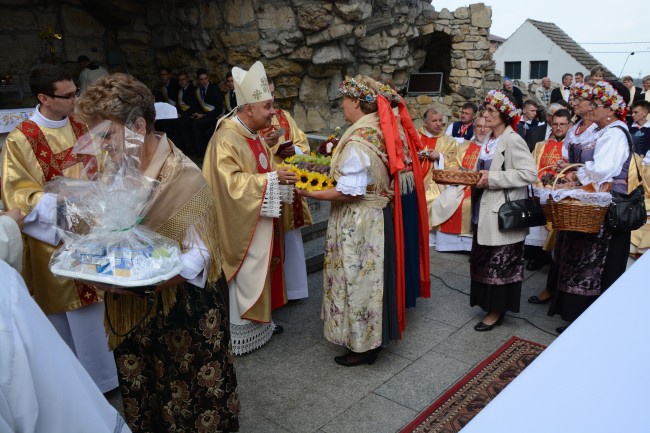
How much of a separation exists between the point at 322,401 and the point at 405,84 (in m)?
11.3

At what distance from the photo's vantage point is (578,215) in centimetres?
381

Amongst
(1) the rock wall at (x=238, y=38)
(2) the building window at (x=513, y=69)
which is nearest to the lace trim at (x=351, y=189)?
(1) the rock wall at (x=238, y=38)

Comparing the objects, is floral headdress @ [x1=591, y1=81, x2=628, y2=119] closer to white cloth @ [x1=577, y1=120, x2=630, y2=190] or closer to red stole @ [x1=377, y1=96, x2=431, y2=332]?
white cloth @ [x1=577, y1=120, x2=630, y2=190]

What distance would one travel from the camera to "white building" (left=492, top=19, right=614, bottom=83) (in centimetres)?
2258

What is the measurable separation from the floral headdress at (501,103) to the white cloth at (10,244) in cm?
332

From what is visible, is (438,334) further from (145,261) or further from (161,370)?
(145,261)

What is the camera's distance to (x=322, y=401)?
3.45m

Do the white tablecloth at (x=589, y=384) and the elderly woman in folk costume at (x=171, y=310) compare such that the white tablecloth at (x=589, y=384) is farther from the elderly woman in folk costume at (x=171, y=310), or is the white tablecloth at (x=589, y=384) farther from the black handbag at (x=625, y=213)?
the black handbag at (x=625, y=213)

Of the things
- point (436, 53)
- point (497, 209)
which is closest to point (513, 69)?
point (436, 53)

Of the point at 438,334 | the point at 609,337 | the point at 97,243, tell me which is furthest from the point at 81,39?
the point at 609,337

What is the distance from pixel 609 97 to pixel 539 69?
76.9ft

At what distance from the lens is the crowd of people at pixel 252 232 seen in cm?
232

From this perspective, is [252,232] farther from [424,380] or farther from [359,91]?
[424,380]

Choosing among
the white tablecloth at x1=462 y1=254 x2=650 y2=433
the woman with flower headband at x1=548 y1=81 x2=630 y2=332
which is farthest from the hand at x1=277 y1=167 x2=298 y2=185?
the white tablecloth at x1=462 y1=254 x2=650 y2=433
